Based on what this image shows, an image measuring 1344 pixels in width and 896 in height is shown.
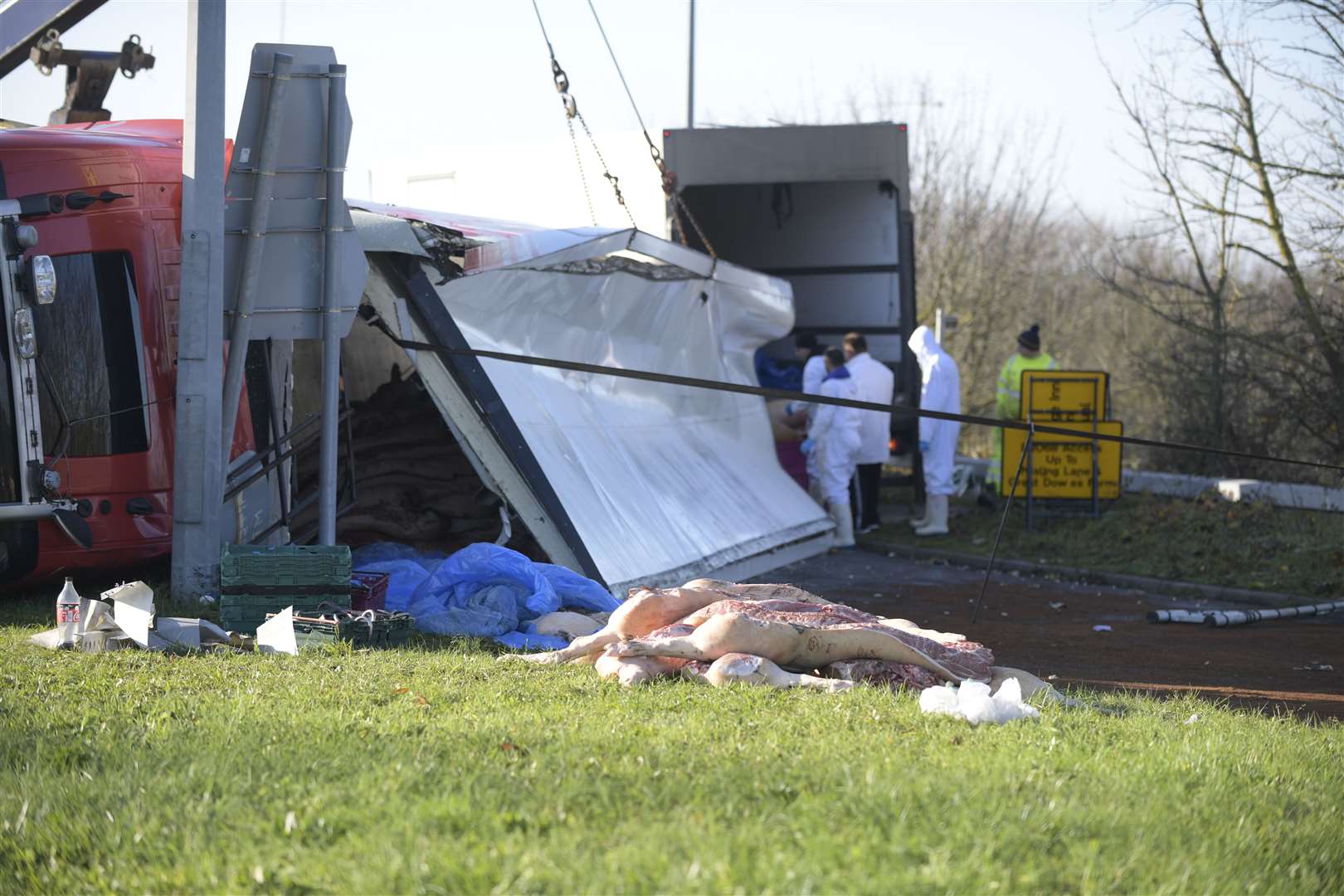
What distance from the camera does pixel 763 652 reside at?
5.97 m

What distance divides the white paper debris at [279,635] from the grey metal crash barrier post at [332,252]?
140 cm

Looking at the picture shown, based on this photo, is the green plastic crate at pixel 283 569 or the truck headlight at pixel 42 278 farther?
the truck headlight at pixel 42 278

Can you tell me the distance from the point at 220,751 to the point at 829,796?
1912 millimetres

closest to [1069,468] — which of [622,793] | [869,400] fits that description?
[869,400]

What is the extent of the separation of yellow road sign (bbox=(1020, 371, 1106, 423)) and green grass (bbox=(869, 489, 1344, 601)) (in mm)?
1073

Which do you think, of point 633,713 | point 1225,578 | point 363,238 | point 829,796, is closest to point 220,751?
point 633,713

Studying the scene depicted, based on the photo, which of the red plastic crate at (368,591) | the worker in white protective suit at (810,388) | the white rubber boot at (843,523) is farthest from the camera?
the worker in white protective suit at (810,388)

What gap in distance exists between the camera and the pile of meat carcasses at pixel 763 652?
5848 millimetres

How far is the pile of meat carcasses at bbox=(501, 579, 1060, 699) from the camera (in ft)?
19.2

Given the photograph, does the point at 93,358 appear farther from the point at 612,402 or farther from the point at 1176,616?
the point at 1176,616

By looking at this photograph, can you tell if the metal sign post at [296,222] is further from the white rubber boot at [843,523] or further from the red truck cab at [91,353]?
the white rubber boot at [843,523]

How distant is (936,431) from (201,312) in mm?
8822

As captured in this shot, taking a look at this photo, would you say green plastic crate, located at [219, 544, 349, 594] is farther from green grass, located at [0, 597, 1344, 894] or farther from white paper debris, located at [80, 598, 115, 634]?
green grass, located at [0, 597, 1344, 894]

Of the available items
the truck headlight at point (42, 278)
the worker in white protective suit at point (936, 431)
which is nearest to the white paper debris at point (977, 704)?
the truck headlight at point (42, 278)
